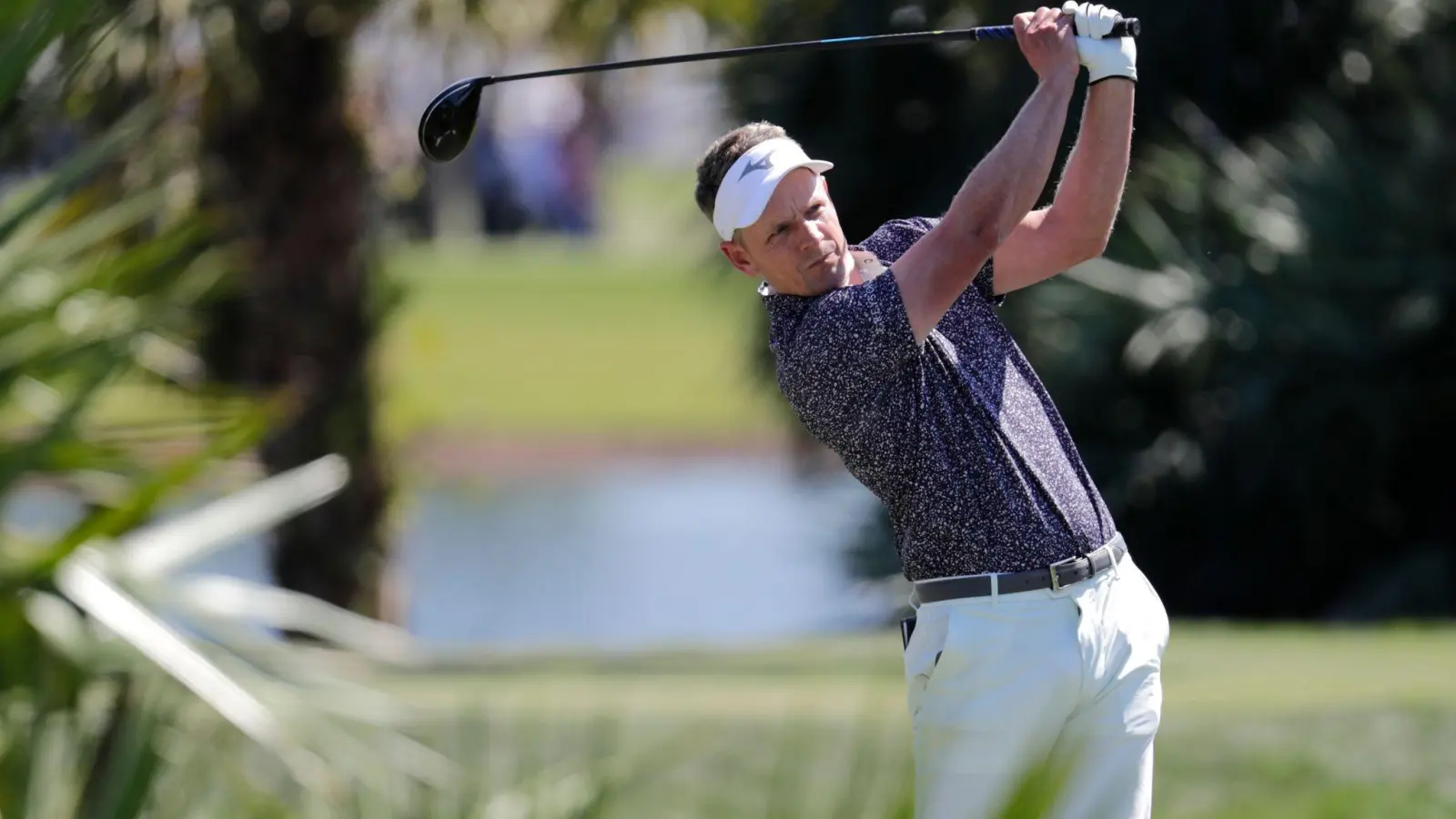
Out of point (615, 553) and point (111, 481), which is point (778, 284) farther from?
point (615, 553)

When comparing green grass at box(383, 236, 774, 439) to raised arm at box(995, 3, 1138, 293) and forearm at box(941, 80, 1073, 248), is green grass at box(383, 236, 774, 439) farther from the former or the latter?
forearm at box(941, 80, 1073, 248)

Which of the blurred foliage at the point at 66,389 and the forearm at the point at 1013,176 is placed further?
the forearm at the point at 1013,176

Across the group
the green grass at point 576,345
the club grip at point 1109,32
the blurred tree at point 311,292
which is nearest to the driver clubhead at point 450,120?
the club grip at point 1109,32

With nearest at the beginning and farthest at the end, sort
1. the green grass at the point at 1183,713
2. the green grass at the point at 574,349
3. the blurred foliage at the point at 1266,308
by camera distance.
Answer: the green grass at the point at 1183,713
the blurred foliage at the point at 1266,308
the green grass at the point at 574,349

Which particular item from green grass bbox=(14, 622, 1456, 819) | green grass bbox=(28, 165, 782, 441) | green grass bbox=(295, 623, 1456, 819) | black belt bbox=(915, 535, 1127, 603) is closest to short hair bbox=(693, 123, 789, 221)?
black belt bbox=(915, 535, 1127, 603)

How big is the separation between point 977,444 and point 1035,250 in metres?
0.44

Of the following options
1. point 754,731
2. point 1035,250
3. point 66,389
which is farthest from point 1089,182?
point 754,731

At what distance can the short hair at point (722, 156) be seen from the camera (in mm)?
3367

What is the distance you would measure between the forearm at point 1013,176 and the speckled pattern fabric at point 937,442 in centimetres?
14

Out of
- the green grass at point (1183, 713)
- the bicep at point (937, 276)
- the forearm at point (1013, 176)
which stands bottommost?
the green grass at point (1183, 713)

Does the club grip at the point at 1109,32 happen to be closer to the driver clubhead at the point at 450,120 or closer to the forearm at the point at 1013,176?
the forearm at the point at 1013,176

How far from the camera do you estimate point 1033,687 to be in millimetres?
3139

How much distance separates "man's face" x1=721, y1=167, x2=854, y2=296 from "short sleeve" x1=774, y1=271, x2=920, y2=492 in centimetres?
6

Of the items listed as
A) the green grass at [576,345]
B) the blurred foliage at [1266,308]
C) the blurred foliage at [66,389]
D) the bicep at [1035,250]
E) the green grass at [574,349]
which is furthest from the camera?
the green grass at [574,349]
